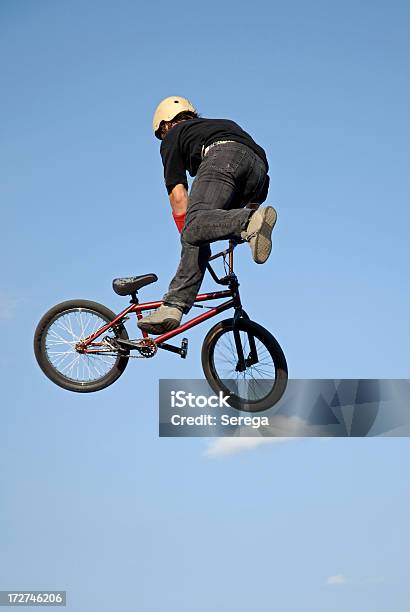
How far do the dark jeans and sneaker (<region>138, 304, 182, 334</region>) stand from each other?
3.1 inches

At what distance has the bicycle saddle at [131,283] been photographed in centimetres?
1038

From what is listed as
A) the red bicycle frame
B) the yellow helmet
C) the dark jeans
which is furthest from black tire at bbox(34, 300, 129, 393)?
the yellow helmet

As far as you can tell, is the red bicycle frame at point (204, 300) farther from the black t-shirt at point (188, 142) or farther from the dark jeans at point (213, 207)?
the black t-shirt at point (188, 142)

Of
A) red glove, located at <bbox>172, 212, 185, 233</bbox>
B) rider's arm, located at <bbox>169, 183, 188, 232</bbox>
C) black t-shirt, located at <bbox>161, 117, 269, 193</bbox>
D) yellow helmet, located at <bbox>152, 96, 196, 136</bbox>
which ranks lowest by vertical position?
red glove, located at <bbox>172, 212, 185, 233</bbox>

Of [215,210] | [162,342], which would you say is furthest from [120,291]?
A: [215,210]

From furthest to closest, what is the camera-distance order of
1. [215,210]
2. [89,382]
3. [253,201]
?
1. [89,382]
2. [253,201]
3. [215,210]

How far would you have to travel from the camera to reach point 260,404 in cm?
1034

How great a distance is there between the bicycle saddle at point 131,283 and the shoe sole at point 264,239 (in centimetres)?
170

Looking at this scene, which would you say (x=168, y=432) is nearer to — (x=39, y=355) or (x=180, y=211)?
(x=39, y=355)

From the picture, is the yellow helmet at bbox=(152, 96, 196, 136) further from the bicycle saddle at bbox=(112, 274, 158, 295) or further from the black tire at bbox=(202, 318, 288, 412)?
the black tire at bbox=(202, 318, 288, 412)

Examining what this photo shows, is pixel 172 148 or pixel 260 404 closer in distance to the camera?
pixel 172 148

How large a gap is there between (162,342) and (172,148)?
204 cm

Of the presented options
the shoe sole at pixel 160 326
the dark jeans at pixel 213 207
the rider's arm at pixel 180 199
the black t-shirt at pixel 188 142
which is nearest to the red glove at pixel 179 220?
the rider's arm at pixel 180 199

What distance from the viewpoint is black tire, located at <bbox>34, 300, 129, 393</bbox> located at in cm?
1081
